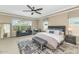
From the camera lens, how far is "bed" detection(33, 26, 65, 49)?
2.49 m

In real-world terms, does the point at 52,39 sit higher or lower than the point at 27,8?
lower

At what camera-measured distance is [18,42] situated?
100 inches

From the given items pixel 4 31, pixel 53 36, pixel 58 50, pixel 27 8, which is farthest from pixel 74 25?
pixel 4 31

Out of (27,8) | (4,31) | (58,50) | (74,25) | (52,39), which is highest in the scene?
(27,8)

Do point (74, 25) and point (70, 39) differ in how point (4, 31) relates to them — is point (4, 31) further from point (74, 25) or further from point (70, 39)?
point (74, 25)

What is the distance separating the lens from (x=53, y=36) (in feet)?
8.36

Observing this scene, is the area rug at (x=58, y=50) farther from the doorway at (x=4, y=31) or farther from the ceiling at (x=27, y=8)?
the ceiling at (x=27, y=8)

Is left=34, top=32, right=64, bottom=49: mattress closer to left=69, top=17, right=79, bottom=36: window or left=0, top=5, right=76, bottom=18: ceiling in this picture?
left=69, top=17, right=79, bottom=36: window

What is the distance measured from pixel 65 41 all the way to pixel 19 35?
4.33 ft

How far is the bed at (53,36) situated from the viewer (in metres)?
2.49

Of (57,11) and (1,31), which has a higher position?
(57,11)

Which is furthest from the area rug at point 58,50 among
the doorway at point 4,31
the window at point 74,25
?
the doorway at point 4,31
